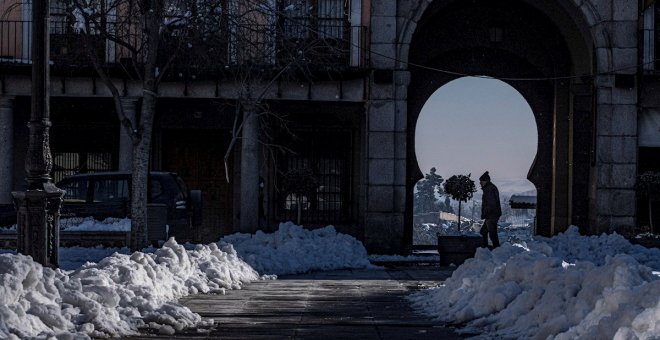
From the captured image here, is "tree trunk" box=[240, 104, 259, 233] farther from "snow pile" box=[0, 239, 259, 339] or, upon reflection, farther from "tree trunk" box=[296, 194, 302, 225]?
"snow pile" box=[0, 239, 259, 339]

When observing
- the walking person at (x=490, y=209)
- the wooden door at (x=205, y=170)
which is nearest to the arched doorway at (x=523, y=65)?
the walking person at (x=490, y=209)

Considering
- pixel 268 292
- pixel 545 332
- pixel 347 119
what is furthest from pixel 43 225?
pixel 347 119

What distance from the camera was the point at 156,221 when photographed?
21.3 metres

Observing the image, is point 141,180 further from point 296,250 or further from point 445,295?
point 445,295

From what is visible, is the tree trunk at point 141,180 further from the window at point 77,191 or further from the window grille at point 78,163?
the window grille at point 78,163

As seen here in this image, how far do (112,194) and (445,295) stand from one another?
1341cm

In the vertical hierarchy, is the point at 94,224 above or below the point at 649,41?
below

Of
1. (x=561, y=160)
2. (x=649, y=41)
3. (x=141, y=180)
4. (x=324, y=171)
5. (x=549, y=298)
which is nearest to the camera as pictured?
(x=549, y=298)

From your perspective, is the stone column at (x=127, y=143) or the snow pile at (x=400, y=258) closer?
the snow pile at (x=400, y=258)

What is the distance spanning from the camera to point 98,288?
9.68m

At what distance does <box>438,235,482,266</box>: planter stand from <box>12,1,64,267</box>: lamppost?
37.8 feet

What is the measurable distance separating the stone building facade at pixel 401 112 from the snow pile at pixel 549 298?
13.4m

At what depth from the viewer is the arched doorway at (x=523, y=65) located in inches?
1148

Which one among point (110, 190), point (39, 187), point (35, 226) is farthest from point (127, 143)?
point (35, 226)
